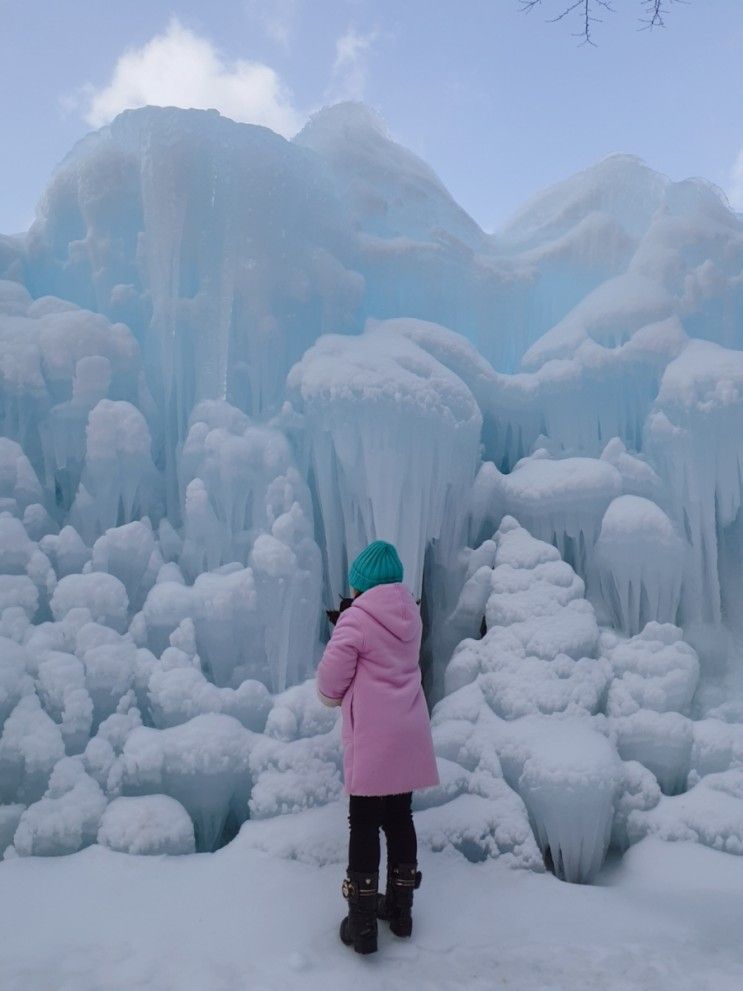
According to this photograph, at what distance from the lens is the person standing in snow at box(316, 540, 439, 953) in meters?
2.60

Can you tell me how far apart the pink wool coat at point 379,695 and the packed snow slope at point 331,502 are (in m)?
0.82

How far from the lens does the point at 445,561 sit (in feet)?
15.5

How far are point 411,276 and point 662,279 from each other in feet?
6.11

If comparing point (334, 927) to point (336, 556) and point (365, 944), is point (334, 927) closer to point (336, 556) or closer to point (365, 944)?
point (365, 944)

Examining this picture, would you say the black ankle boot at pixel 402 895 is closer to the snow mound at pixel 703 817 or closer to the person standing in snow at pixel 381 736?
the person standing in snow at pixel 381 736

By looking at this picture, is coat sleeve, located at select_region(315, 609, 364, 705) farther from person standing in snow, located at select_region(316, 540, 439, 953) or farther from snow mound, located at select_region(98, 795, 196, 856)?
snow mound, located at select_region(98, 795, 196, 856)

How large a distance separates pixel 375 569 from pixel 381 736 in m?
0.63

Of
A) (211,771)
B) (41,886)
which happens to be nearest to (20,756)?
(41,886)

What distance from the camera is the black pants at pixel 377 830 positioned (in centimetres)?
258

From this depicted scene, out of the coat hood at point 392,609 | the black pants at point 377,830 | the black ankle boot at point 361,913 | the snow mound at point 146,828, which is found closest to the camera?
the black ankle boot at point 361,913

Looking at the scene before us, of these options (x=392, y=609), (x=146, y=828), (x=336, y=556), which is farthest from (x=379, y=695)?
(x=336, y=556)

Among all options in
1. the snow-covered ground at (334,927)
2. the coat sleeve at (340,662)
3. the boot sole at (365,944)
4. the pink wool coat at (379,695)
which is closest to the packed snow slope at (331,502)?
the snow-covered ground at (334,927)

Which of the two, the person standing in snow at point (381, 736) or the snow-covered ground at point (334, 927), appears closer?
the snow-covered ground at point (334, 927)

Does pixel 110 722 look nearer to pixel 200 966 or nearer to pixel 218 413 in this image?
pixel 200 966
